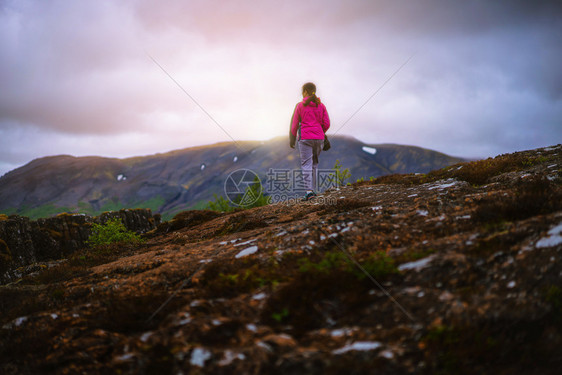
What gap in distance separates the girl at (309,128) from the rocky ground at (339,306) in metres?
6.92

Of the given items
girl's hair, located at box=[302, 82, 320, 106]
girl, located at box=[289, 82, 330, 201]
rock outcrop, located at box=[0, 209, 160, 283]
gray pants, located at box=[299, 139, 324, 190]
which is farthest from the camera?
gray pants, located at box=[299, 139, 324, 190]

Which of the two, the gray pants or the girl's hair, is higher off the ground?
the girl's hair

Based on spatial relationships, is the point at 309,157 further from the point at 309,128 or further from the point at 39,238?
the point at 39,238

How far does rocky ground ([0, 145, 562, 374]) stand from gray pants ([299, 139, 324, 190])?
6.88 meters

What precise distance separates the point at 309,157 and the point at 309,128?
1.28m

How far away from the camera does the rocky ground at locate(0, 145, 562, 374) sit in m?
2.76

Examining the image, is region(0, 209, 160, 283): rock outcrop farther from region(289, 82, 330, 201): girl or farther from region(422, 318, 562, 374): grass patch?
region(422, 318, 562, 374): grass patch

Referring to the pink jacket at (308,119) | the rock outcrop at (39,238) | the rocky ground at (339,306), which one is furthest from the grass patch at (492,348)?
the rock outcrop at (39,238)

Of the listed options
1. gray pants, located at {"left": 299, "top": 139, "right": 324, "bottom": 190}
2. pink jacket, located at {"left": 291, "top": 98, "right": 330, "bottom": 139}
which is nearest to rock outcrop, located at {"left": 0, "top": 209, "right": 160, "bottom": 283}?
gray pants, located at {"left": 299, "top": 139, "right": 324, "bottom": 190}

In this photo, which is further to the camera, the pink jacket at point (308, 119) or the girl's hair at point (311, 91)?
the pink jacket at point (308, 119)

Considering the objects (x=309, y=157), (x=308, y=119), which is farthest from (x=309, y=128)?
(x=309, y=157)

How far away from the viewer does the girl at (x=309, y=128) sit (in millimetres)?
12297

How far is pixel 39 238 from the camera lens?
39.0 feet

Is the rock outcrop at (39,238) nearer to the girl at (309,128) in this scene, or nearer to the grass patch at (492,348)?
the girl at (309,128)
